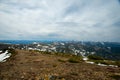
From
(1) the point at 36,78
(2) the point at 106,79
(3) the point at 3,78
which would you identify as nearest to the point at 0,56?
(3) the point at 3,78

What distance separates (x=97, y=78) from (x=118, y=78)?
1.68m

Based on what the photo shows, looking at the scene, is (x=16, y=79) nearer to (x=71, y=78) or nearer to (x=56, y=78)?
(x=56, y=78)

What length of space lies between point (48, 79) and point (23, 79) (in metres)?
1.98

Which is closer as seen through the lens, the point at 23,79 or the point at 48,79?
the point at 48,79

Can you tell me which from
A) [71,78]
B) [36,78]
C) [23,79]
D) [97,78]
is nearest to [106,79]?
[97,78]

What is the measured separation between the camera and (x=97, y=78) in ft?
38.3

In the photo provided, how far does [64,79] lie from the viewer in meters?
11.0

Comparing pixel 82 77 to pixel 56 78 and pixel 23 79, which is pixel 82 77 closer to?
pixel 56 78

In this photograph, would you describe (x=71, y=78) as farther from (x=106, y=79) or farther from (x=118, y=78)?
(x=118, y=78)

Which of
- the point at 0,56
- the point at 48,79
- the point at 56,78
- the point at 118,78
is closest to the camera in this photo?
the point at 48,79

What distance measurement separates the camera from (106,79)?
11.5 m

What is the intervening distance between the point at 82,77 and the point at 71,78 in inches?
36.2

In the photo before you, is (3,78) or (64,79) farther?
(3,78)

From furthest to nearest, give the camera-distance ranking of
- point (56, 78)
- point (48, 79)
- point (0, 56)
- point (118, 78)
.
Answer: point (0, 56), point (118, 78), point (56, 78), point (48, 79)
